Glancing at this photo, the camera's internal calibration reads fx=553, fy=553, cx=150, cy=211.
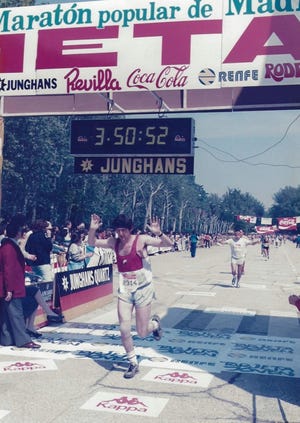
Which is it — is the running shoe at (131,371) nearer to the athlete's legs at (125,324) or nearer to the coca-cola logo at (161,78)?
the athlete's legs at (125,324)

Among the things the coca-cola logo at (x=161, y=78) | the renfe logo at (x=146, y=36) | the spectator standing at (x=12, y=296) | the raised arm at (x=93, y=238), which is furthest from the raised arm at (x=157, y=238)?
the renfe logo at (x=146, y=36)

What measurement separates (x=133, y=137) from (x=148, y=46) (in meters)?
1.63

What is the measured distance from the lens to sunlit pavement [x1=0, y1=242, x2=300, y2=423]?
5.79 meters

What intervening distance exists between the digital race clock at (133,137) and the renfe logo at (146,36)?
111cm

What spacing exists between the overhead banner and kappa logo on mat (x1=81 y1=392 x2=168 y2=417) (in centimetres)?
503

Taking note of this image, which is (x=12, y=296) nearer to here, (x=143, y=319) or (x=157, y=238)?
(x=143, y=319)

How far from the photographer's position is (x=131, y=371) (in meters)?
7.09

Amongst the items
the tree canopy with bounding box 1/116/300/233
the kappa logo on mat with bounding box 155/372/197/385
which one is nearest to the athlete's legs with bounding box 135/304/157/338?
the kappa logo on mat with bounding box 155/372/197/385

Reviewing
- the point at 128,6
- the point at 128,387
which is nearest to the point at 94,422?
the point at 128,387

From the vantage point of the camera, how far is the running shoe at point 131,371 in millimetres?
7016

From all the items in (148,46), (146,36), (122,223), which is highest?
(146,36)

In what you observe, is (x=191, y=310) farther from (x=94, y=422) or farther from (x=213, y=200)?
(x=213, y=200)

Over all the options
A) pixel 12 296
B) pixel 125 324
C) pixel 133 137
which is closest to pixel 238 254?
pixel 133 137

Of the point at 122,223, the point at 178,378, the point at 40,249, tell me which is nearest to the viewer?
the point at 178,378
